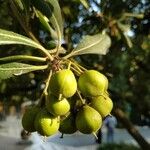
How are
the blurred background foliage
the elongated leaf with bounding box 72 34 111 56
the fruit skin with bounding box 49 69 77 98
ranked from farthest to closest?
the blurred background foliage < the elongated leaf with bounding box 72 34 111 56 < the fruit skin with bounding box 49 69 77 98

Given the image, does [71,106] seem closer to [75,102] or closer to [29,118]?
[75,102]

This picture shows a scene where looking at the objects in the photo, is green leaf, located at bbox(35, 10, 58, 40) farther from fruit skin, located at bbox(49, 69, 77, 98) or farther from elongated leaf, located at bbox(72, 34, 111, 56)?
fruit skin, located at bbox(49, 69, 77, 98)

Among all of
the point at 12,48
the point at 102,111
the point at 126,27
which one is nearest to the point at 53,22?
the point at 102,111

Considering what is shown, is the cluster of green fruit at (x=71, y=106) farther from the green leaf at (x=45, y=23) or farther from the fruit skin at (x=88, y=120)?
the green leaf at (x=45, y=23)

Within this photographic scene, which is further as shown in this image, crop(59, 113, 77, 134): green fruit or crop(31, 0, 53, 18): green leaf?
crop(31, 0, 53, 18): green leaf

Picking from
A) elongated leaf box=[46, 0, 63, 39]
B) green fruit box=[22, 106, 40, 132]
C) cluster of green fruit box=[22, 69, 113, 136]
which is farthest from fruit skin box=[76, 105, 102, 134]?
elongated leaf box=[46, 0, 63, 39]

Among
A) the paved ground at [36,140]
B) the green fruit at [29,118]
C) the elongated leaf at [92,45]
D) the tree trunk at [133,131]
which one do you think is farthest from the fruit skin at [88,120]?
the paved ground at [36,140]
